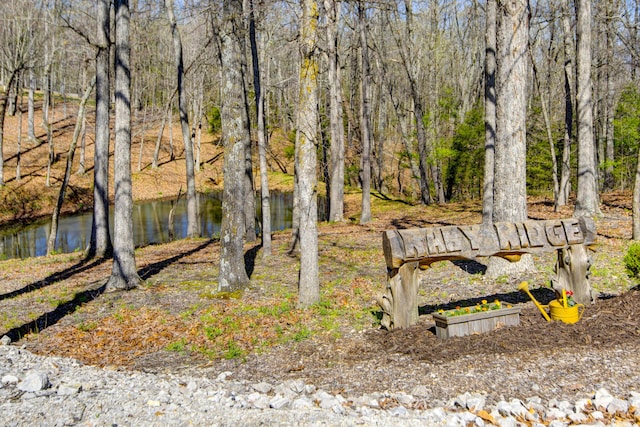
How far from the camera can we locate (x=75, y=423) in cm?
479

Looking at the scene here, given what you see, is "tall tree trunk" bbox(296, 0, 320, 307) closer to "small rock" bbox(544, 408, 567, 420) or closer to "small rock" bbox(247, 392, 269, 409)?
"small rock" bbox(247, 392, 269, 409)

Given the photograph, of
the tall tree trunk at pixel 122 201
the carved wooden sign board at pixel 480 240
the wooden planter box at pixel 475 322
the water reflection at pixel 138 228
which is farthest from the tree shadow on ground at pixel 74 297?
the wooden planter box at pixel 475 322

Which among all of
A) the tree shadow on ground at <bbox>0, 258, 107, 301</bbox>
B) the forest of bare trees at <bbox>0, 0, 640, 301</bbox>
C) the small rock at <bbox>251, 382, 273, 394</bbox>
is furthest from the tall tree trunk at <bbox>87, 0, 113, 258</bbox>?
the small rock at <bbox>251, 382, 273, 394</bbox>

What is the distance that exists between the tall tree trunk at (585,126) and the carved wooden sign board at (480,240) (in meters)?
7.77

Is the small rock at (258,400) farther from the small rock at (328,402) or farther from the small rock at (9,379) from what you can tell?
the small rock at (9,379)

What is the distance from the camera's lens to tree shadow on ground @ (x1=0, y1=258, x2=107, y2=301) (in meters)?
11.9

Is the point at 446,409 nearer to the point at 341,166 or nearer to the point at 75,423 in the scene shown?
the point at 75,423

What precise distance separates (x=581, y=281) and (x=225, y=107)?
690cm

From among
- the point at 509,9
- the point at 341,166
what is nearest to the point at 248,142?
the point at 341,166

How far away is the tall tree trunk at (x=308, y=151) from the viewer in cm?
889

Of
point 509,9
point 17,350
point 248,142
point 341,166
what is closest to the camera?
point 17,350

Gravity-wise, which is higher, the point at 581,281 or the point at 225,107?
the point at 225,107

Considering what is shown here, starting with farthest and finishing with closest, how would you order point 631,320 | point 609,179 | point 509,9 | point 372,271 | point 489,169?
1. point 609,179
2. point 489,169
3. point 372,271
4. point 509,9
5. point 631,320

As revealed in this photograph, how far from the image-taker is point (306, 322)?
8.51 meters
